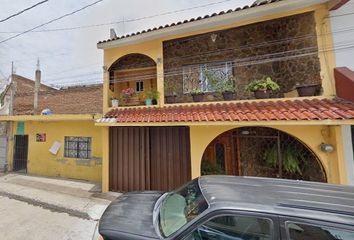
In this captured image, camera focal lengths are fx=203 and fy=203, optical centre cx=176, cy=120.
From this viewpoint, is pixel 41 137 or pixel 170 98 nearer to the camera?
pixel 170 98

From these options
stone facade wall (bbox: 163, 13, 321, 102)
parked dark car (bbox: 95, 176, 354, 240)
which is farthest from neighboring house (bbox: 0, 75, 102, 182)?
parked dark car (bbox: 95, 176, 354, 240)

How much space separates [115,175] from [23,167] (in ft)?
23.6

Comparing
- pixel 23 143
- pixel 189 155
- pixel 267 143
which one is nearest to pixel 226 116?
pixel 189 155

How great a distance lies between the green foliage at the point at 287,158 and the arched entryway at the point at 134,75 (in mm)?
4866

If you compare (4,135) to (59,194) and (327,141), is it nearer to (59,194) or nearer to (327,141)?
(59,194)

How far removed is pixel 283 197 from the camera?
2.36 metres

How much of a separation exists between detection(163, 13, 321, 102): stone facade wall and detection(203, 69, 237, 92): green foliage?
433mm

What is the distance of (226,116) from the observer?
555cm

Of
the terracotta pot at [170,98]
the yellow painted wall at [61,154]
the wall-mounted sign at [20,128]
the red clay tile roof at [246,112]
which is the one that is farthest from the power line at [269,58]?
the wall-mounted sign at [20,128]

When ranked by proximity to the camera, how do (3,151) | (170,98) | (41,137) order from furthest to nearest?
(3,151), (41,137), (170,98)

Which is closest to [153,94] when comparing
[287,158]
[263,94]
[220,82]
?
[220,82]

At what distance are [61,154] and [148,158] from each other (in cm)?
556

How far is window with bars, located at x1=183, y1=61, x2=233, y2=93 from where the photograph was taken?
24.9 ft

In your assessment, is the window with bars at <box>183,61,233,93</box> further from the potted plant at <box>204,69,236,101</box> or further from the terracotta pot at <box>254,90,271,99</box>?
the terracotta pot at <box>254,90,271,99</box>
